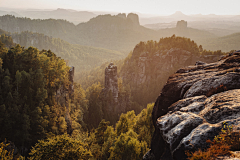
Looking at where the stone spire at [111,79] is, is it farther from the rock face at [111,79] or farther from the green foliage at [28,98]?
the green foliage at [28,98]

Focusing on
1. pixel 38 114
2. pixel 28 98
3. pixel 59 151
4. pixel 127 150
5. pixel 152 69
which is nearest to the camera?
pixel 59 151

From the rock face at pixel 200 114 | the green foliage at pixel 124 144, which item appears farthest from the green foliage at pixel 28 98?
the rock face at pixel 200 114

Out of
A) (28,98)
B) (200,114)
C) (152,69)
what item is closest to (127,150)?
(200,114)

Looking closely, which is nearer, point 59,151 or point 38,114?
point 59,151

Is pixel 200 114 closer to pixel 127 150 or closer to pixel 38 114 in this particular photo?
pixel 127 150

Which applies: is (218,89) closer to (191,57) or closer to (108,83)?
(108,83)

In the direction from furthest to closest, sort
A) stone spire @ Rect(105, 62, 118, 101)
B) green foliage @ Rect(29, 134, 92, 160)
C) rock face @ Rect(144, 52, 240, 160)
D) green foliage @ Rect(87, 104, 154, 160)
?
stone spire @ Rect(105, 62, 118, 101) → green foliage @ Rect(87, 104, 154, 160) → green foliage @ Rect(29, 134, 92, 160) → rock face @ Rect(144, 52, 240, 160)

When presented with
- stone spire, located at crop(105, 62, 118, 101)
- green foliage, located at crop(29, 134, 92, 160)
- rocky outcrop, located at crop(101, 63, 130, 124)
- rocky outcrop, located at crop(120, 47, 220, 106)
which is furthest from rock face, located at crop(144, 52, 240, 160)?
rocky outcrop, located at crop(120, 47, 220, 106)

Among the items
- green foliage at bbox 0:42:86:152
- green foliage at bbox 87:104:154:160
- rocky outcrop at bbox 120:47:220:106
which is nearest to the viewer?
green foliage at bbox 87:104:154:160

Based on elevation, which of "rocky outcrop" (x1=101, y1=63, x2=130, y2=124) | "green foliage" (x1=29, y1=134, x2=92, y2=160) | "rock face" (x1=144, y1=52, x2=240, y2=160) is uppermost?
"rock face" (x1=144, y1=52, x2=240, y2=160)

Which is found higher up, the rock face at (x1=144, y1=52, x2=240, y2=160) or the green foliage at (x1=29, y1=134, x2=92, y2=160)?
the rock face at (x1=144, y1=52, x2=240, y2=160)

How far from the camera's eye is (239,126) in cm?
683

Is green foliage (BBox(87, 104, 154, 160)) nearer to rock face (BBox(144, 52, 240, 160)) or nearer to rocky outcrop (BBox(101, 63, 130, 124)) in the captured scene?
rock face (BBox(144, 52, 240, 160))

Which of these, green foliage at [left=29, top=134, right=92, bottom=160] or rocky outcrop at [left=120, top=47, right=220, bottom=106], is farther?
rocky outcrop at [left=120, top=47, right=220, bottom=106]
